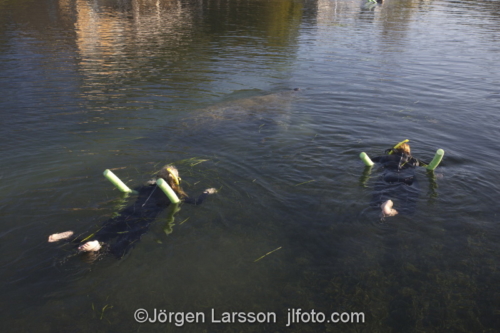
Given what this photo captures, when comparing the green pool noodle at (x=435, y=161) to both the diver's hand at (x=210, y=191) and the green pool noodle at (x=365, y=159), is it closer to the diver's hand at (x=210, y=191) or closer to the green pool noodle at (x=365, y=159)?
the green pool noodle at (x=365, y=159)

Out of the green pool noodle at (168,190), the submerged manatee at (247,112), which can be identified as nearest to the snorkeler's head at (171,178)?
the green pool noodle at (168,190)

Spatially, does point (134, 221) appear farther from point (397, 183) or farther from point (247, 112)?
point (247, 112)

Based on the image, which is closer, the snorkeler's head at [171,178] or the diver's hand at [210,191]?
the snorkeler's head at [171,178]

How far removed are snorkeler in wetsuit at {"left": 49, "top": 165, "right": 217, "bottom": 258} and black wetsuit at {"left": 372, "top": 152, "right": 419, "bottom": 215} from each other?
12.6 feet

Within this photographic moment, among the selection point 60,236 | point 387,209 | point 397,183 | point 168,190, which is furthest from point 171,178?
point 397,183

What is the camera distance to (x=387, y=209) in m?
7.63

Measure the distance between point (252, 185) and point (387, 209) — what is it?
3009 millimetres

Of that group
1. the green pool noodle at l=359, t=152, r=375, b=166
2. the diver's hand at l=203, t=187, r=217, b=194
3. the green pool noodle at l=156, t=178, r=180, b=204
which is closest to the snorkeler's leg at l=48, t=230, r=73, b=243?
the green pool noodle at l=156, t=178, r=180, b=204

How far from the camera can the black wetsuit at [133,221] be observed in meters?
6.58

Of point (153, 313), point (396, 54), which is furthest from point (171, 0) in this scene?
point (153, 313)

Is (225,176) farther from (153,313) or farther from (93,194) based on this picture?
(153,313)

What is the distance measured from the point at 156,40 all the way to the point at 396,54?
641 inches

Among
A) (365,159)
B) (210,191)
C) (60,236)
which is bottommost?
(60,236)

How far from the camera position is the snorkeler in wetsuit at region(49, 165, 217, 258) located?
6477 mm
